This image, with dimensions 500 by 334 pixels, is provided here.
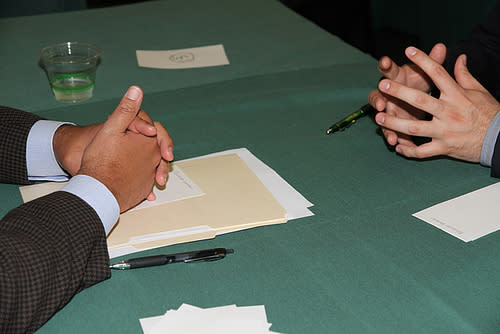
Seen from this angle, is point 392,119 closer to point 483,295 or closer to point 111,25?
point 483,295

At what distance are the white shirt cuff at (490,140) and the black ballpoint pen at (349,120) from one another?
329 mm

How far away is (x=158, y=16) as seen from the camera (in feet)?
6.99

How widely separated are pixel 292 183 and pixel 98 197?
0.41m

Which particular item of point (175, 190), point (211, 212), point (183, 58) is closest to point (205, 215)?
point (211, 212)

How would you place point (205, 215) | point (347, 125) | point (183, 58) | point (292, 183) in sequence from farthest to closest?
point (183, 58)
point (347, 125)
point (292, 183)
point (205, 215)

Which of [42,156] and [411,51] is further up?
[411,51]

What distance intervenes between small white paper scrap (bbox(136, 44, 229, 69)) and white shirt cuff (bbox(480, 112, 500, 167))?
0.86 meters

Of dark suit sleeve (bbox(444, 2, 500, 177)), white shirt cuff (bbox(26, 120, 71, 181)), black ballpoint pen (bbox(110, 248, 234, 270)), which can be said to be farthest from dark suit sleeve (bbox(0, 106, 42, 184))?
dark suit sleeve (bbox(444, 2, 500, 177))

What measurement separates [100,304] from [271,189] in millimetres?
428

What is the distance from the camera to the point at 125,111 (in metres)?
1.05

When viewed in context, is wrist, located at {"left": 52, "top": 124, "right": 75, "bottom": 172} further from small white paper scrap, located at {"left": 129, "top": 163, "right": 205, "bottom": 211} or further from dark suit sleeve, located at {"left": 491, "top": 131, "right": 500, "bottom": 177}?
dark suit sleeve, located at {"left": 491, "top": 131, "right": 500, "bottom": 177}

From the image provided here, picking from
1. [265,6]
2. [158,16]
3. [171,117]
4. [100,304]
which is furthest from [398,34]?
[100,304]

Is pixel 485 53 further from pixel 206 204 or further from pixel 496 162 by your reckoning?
pixel 206 204

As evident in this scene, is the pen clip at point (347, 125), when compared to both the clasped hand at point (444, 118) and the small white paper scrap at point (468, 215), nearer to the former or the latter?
the clasped hand at point (444, 118)
